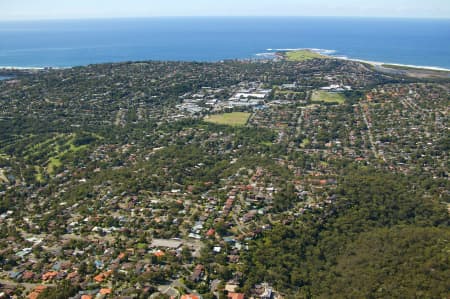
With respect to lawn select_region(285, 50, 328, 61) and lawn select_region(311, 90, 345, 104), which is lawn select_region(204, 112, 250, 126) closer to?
lawn select_region(311, 90, 345, 104)

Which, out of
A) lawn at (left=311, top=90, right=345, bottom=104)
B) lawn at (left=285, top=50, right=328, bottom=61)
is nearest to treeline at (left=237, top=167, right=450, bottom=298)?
lawn at (left=311, top=90, right=345, bottom=104)

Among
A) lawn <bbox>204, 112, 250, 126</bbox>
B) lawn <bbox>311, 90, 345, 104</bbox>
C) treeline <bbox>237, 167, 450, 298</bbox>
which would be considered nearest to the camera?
treeline <bbox>237, 167, 450, 298</bbox>

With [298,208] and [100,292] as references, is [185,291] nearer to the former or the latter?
[100,292]

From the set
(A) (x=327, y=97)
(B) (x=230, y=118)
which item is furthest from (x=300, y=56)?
(B) (x=230, y=118)

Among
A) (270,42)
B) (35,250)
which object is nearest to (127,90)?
(35,250)

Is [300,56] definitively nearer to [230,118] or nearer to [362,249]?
[230,118]

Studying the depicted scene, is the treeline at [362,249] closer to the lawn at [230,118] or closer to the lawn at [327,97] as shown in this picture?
the lawn at [230,118]

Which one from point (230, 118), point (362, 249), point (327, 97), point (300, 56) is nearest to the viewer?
point (362, 249)
